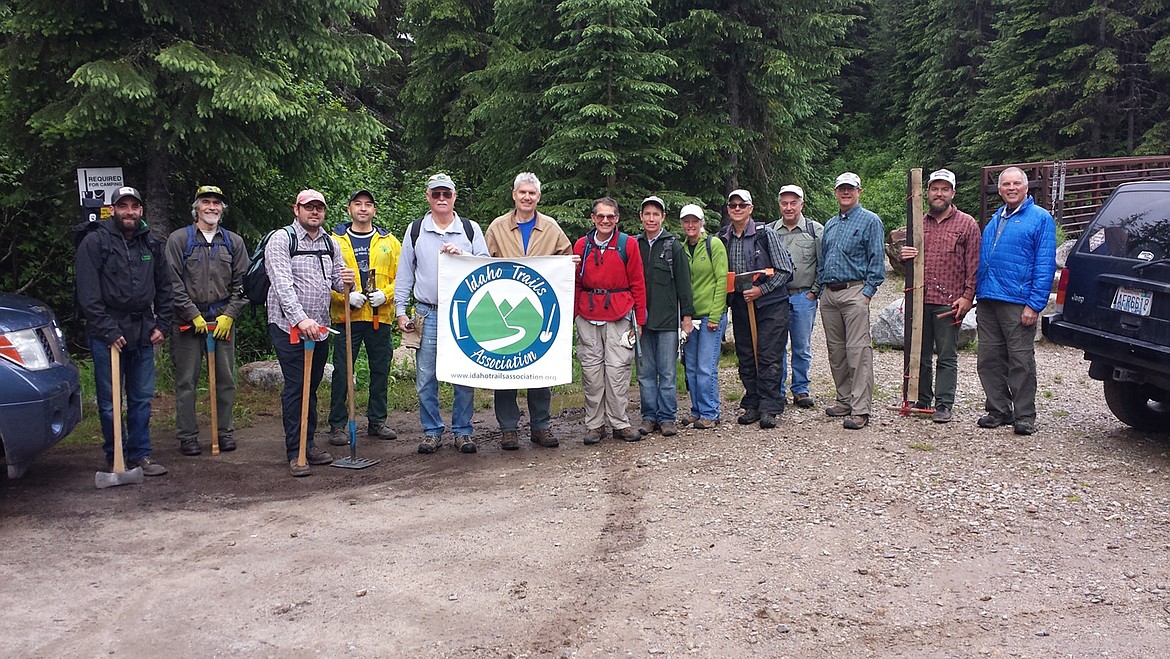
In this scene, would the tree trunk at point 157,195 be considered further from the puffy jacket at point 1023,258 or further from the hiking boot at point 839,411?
the puffy jacket at point 1023,258

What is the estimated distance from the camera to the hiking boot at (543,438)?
8016 mm

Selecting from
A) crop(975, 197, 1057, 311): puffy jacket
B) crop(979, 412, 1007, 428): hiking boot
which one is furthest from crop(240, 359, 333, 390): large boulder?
crop(975, 197, 1057, 311): puffy jacket

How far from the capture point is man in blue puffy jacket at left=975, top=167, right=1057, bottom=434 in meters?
7.65

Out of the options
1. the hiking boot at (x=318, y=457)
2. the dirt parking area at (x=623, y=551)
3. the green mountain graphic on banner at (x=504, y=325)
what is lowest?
the dirt parking area at (x=623, y=551)

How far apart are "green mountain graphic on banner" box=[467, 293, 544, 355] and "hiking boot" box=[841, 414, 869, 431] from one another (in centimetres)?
283

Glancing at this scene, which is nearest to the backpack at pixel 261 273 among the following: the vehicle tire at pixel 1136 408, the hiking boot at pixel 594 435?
the hiking boot at pixel 594 435

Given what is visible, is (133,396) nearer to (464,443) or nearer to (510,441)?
(464,443)

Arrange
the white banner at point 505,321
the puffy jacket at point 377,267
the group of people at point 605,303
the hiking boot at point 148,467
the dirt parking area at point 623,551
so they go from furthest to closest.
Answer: the puffy jacket at point 377,267, the white banner at point 505,321, the group of people at point 605,303, the hiking boot at point 148,467, the dirt parking area at point 623,551

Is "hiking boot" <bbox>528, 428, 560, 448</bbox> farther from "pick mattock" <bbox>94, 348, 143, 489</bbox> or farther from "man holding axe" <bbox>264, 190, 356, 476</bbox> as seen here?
"pick mattock" <bbox>94, 348, 143, 489</bbox>

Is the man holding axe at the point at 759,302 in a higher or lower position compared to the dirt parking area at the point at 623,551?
higher

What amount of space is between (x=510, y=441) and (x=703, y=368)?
184cm

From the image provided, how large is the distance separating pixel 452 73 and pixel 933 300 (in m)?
13.5

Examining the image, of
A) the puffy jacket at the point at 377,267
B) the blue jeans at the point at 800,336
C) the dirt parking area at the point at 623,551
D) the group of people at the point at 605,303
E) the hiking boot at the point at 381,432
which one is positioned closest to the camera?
the dirt parking area at the point at 623,551

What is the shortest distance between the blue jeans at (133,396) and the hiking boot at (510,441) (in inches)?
109
